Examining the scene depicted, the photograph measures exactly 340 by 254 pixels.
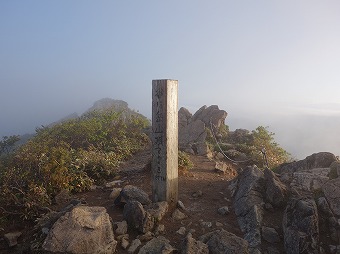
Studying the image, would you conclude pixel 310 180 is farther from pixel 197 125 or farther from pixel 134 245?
pixel 197 125

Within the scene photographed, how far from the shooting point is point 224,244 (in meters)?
5.06

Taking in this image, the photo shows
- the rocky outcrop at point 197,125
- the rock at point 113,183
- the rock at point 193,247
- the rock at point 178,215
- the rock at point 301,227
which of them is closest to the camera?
the rock at point 193,247

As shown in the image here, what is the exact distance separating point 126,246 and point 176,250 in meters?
0.93

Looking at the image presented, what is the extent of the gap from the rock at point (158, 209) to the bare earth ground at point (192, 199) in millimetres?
126

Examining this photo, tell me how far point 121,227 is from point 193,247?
1.51 metres

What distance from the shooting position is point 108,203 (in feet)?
23.8

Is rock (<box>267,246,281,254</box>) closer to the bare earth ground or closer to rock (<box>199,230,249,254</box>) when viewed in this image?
the bare earth ground

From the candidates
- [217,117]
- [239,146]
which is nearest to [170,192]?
[239,146]

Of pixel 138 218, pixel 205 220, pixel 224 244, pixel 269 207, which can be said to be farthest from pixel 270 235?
pixel 138 218

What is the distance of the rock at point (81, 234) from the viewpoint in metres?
4.93

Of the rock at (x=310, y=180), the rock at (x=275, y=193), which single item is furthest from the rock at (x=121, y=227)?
the rock at (x=310, y=180)

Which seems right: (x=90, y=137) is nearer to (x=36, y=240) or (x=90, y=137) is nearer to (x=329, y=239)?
(x=36, y=240)

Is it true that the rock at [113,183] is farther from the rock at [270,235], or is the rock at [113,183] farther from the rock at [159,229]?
the rock at [270,235]

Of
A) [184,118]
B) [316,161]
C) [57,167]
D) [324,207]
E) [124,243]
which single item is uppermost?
[184,118]
